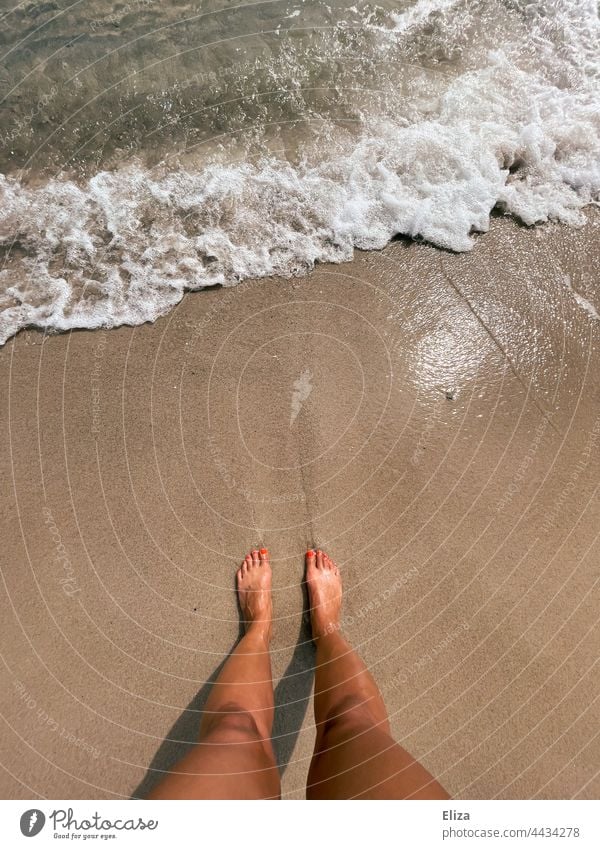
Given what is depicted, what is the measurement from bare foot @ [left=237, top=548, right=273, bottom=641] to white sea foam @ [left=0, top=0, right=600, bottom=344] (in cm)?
163

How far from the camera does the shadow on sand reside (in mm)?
2557

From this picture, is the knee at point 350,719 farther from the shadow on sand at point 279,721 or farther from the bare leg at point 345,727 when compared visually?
the shadow on sand at point 279,721

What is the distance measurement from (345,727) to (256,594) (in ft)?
2.57

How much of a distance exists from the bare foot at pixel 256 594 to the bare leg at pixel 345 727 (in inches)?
9.6

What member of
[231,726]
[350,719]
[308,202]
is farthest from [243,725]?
[308,202]

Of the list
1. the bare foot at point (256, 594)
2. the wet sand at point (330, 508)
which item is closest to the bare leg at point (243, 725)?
the bare foot at point (256, 594)

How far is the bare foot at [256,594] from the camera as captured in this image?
269cm

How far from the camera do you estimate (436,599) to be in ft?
9.02
